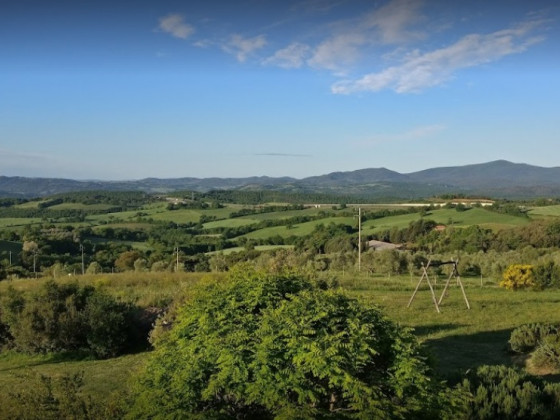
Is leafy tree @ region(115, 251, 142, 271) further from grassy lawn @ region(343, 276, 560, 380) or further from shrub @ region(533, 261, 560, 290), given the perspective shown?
shrub @ region(533, 261, 560, 290)

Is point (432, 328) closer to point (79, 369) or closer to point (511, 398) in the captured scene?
point (511, 398)

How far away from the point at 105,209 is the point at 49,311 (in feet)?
351

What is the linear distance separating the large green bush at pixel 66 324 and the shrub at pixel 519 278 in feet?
69.2

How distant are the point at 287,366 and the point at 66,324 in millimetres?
11773

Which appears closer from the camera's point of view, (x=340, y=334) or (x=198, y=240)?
(x=340, y=334)

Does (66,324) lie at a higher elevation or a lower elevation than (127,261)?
higher

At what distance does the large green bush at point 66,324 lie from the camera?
15398 mm

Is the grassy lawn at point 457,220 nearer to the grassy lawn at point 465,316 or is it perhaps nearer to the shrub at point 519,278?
the shrub at point 519,278

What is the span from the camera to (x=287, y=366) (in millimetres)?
6160

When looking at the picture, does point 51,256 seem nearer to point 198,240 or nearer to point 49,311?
point 198,240

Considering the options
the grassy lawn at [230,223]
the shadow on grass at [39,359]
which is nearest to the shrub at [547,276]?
the shadow on grass at [39,359]

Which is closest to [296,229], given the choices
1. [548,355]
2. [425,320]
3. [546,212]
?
[546,212]

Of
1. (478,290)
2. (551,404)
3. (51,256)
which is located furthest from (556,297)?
(51,256)

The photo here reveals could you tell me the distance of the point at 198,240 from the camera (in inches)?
2771
